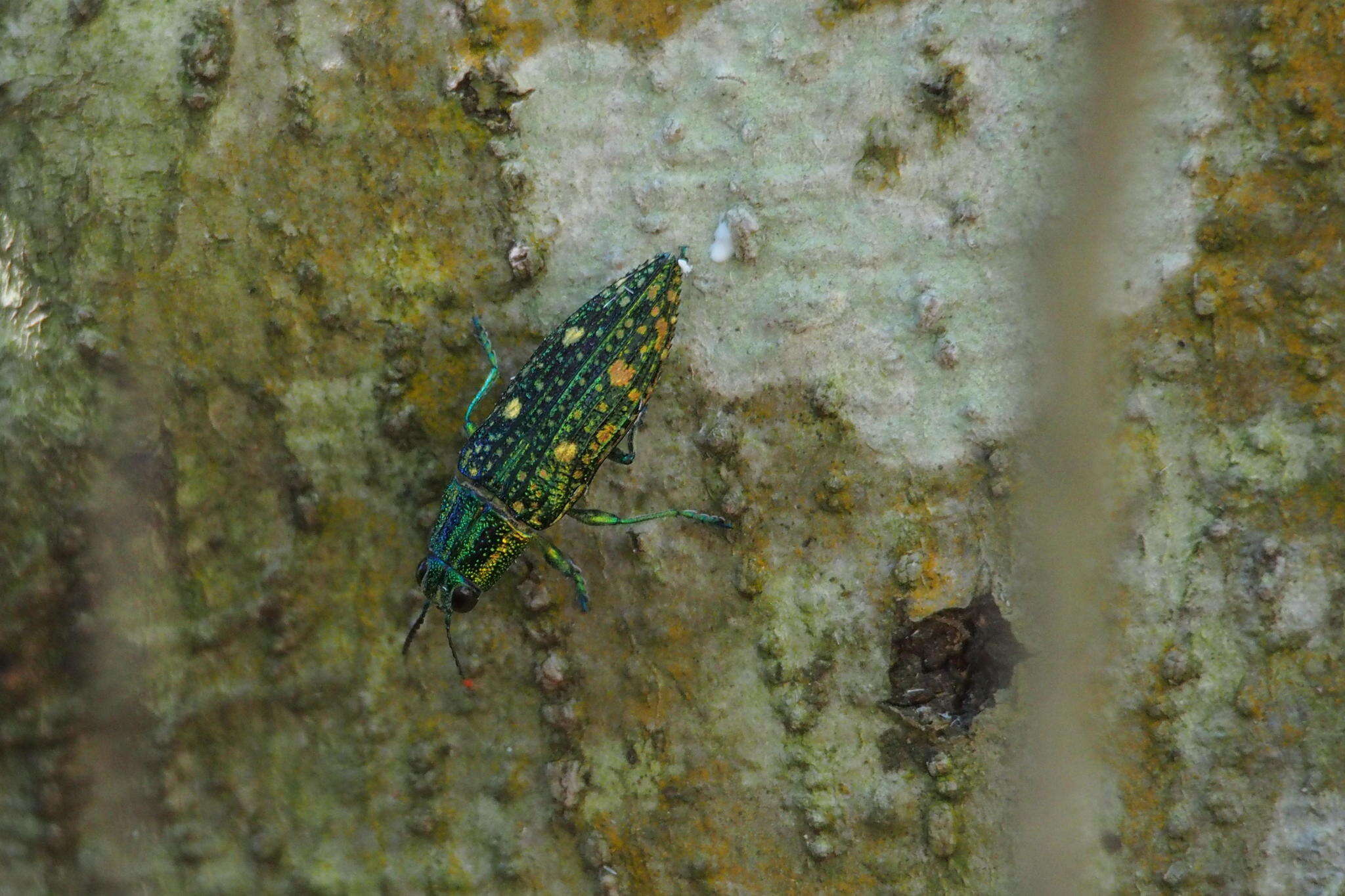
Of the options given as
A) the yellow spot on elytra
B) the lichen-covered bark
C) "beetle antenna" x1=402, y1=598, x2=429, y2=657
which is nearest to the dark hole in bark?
the lichen-covered bark

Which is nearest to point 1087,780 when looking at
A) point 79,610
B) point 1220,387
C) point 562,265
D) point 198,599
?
point 1220,387

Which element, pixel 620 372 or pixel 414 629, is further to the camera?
pixel 414 629

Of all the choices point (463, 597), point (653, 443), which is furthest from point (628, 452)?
point (463, 597)

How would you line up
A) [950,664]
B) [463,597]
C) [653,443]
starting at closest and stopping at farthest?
[950,664] → [463,597] → [653,443]

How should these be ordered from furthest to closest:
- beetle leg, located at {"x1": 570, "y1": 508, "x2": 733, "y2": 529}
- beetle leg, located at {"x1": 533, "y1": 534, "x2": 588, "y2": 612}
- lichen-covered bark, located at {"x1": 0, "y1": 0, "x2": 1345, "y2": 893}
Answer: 1. beetle leg, located at {"x1": 533, "y1": 534, "x2": 588, "y2": 612}
2. beetle leg, located at {"x1": 570, "y1": 508, "x2": 733, "y2": 529}
3. lichen-covered bark, located at {"x1": 0, "y1": 0, "x2": 1345, "y2": 893}

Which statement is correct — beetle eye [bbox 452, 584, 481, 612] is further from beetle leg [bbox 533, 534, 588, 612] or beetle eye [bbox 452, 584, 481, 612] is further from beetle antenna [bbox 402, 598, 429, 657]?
beetle leg [bbox 533, 534, 588, 612]

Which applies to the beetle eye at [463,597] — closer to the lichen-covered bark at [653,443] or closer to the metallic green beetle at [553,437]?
the metallic green beetle at [553,437]

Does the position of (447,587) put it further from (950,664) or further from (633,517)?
(950,664)

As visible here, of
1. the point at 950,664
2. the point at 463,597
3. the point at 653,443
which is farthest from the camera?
the point at 653,443

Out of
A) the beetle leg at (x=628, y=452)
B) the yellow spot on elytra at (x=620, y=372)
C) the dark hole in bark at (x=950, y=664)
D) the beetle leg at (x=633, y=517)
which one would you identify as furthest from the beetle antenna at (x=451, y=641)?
the dark hole in bark at (x=950, y=664)
